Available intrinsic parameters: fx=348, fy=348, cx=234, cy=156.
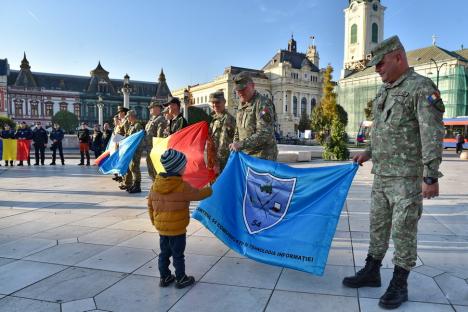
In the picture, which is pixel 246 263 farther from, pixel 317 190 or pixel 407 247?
pixel 407 247

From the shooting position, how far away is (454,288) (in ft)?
10.6

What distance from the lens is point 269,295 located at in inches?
122

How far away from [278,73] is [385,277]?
98650 millimetres

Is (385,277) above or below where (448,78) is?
below

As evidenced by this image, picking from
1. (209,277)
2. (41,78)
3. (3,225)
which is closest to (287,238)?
(209,277)

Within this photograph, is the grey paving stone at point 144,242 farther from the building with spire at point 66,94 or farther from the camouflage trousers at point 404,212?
the building with spire at point 66,94

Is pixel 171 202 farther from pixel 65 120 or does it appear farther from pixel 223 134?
pixel 65 120

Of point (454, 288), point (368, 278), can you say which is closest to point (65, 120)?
point (368, 278)

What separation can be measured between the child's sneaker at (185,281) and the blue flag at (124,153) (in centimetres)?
526

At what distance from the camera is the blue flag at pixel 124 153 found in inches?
322

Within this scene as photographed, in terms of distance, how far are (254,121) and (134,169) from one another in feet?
16.1

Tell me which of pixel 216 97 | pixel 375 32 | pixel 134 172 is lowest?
pixel 134 172

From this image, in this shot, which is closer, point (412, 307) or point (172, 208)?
point (412, 307)

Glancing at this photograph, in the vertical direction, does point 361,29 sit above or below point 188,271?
above
